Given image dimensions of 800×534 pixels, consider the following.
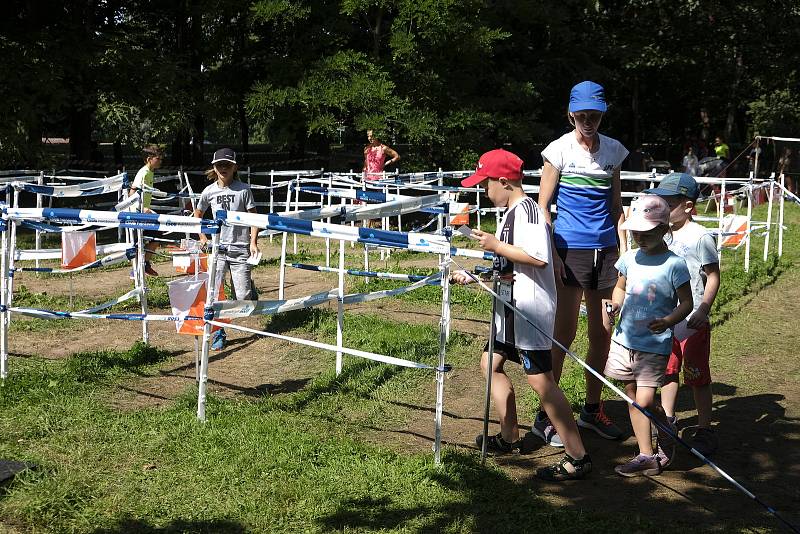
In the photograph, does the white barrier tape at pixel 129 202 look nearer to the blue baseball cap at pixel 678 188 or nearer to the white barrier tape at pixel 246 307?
the white barrier tape at pixel 246 307

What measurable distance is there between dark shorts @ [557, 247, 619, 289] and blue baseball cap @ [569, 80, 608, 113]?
787 mm

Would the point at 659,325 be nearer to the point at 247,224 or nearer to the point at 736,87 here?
the point at 247,224

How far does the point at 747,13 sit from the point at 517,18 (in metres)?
12.3

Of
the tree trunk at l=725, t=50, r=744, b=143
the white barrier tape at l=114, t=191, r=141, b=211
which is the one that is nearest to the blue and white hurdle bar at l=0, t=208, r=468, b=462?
the white barrier tape at l=114, t=191, r=141, b=211

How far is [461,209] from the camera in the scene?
6.86 metres

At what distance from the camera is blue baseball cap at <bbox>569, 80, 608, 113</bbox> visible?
4.96 metres

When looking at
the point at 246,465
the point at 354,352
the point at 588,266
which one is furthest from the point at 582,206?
the point at 246,465

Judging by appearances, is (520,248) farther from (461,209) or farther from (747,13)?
(747,13)

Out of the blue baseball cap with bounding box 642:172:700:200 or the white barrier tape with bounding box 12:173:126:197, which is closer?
the blue baseball cap with bounding box 642:172:700:200

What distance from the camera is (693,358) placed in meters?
5.20

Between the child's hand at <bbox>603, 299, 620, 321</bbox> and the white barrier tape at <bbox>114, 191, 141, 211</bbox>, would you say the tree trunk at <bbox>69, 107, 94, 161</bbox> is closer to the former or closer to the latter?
the white barrier tape at <bbox>114, 191, 141, 211</bbox>

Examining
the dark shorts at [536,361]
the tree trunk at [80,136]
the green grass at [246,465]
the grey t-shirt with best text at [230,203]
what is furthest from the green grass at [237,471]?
the tree trunk at [80,136]

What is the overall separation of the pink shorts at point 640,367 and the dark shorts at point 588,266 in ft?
1.60

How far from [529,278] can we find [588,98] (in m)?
1.11
